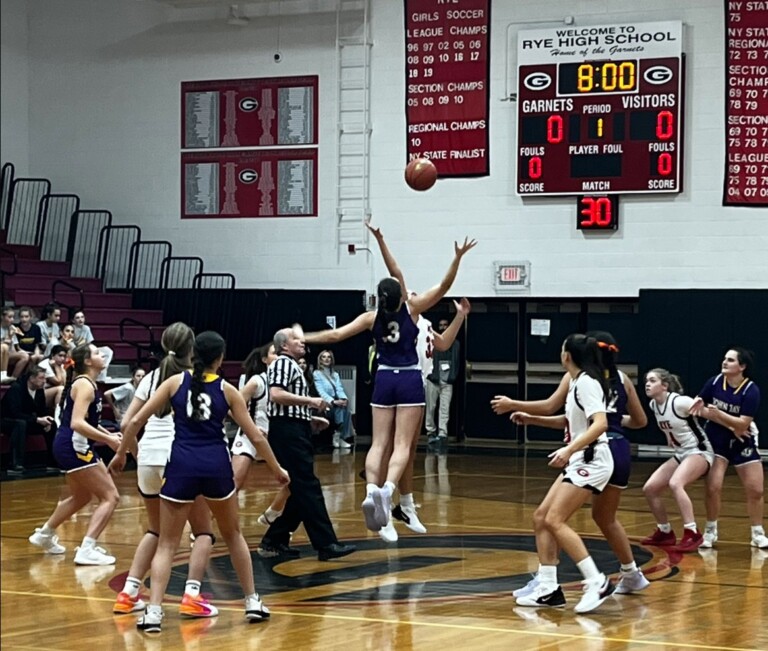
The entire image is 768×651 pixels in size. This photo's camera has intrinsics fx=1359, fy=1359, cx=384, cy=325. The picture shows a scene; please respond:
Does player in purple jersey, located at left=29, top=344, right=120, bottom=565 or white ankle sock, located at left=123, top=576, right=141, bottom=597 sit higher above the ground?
player in purple jersey, located at left=29, top=344, right=120, bottom=565

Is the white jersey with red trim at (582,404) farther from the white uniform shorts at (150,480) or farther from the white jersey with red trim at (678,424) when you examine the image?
the white jersey with red trim at (678,424)

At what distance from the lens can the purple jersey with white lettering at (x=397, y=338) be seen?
35.5 feet

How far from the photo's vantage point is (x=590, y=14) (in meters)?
21.6

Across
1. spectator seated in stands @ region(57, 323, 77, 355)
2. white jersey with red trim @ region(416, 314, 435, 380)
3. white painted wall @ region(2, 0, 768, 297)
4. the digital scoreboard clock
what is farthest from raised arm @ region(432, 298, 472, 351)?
white painted wall @ region(2, 0, 768, 297)

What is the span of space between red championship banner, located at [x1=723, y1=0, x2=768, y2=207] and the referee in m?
12.4

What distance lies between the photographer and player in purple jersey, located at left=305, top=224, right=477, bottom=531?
1071cm

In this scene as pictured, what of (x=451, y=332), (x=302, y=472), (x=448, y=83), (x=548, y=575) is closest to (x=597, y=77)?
(x=448, y=83)

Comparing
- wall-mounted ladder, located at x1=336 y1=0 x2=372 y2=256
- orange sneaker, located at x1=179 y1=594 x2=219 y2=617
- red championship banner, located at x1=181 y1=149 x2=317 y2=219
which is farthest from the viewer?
red championship banner, located at x1=181 y1=149 x2=317 y2=219

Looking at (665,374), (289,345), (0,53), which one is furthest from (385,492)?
(0,53)

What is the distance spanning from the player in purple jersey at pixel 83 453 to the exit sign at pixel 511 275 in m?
12.4

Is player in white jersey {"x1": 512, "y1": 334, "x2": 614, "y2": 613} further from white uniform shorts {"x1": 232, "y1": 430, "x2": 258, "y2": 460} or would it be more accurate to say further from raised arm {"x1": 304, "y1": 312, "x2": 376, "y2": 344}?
white uniform shorts {"x1": 232, "y1": 430, "x2": 258, "y2": 460}

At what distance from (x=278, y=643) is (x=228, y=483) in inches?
37.1

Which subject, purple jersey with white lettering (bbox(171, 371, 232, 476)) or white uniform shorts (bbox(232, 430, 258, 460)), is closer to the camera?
purple jersey with white lettering (bbox(171, 371, 232, 476))

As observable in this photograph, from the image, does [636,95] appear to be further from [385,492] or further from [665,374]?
[385,492]
